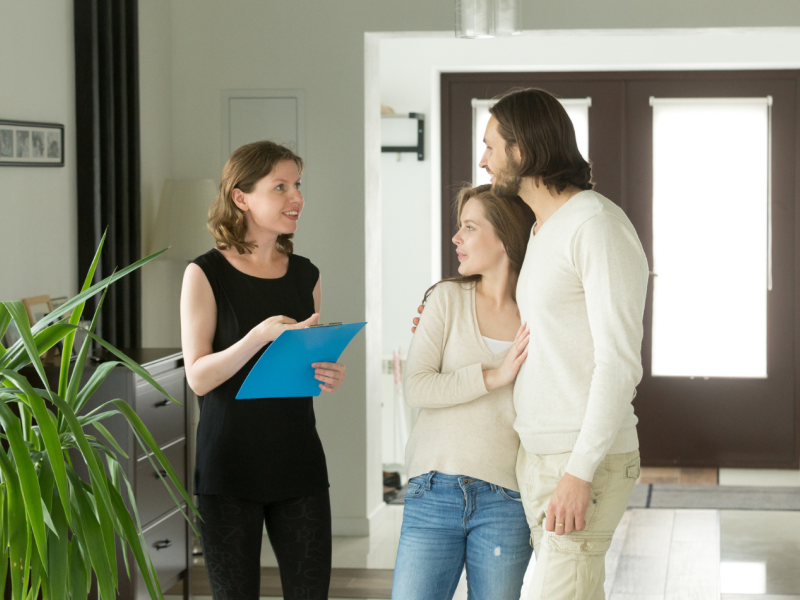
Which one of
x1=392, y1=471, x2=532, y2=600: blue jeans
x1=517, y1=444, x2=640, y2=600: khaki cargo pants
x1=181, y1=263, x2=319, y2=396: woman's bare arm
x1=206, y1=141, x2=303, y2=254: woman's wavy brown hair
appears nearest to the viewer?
x1=517, y1=444, x2=640, y2=600: khaki cargo pants

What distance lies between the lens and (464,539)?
5.24ft

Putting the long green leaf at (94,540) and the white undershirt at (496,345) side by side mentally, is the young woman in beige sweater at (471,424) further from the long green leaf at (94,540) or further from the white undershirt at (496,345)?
the long green leaf at (94,540)

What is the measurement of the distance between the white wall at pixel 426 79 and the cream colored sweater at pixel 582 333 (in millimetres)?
3436

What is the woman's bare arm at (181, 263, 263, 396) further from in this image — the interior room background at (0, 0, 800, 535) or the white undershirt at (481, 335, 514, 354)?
the interior room background at (0, 0, 800, 535)

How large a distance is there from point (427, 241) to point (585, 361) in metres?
3.55

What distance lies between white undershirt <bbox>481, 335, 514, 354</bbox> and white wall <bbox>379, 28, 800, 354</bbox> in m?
3.32

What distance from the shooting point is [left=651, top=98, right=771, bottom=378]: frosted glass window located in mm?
5074

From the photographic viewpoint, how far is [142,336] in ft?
11.6

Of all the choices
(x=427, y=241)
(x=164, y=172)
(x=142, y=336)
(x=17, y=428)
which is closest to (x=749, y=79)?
(x=427, y=241)

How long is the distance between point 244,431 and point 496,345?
0.56 metres

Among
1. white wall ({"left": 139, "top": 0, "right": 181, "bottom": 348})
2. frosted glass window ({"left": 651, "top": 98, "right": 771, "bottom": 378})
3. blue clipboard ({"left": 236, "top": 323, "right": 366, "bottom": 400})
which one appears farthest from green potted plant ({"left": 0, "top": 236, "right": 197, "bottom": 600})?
frosted glass window ({"left": 651, "top": 98, "right": 771, "bottom": 378})

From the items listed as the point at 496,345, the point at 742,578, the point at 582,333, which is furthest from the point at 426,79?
the point at 582,333

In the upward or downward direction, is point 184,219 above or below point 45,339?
above

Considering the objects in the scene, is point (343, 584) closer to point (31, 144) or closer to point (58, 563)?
point (31, 144)
